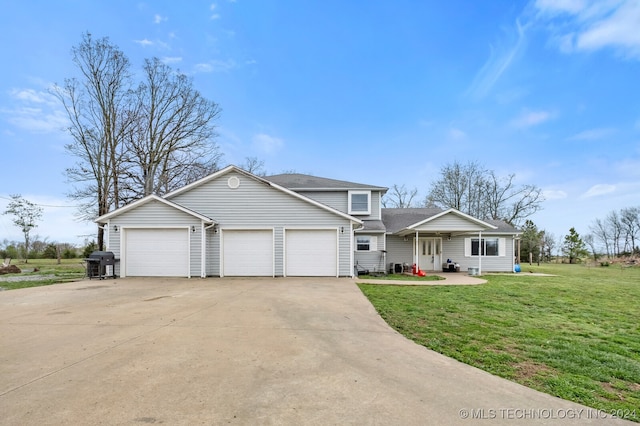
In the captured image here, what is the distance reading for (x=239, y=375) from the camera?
344cm

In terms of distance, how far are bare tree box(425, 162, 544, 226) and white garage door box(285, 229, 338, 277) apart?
2358cm

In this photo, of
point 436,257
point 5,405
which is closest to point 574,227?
point 436,257

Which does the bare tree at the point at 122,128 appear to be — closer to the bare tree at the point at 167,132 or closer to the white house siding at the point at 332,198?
the bare tree at the point at 167,132

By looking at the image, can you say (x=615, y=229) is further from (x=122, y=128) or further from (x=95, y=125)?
(x=95, y=125)

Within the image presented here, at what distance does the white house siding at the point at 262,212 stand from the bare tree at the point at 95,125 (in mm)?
9932

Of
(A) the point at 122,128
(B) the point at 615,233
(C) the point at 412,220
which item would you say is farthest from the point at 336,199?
(B) the point at 615,233

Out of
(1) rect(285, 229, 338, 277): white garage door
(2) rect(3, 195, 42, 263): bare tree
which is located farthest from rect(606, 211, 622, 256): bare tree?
(2) rect(3, 195, 42, 263): bare tree

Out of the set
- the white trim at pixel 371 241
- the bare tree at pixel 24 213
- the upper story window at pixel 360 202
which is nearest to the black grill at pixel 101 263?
the white trim at pixel 371 241

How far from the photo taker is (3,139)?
1791 cm

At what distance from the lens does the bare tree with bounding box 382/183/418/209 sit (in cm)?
3716

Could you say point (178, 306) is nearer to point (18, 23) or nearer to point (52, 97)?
point (18, 23)

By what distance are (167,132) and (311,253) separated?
52.6 feet

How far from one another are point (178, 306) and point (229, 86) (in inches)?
613

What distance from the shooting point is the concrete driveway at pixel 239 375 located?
2.64 m
